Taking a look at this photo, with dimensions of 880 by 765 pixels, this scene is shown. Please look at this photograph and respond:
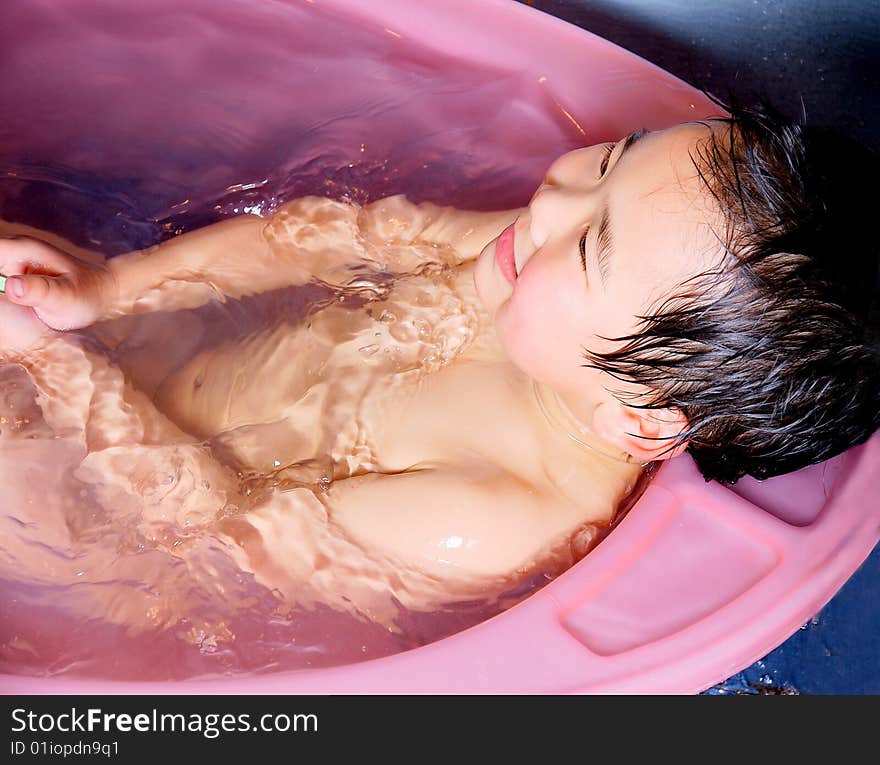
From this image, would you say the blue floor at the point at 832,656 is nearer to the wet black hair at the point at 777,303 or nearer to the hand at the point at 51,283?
the wet black hair at the point at 777,303

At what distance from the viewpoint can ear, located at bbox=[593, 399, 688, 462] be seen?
0.84 m

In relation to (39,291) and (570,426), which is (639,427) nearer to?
(570,426)

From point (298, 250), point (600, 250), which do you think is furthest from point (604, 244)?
point (298, 250)

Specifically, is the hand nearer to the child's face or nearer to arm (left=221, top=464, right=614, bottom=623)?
arm (left=221, top=464, right=614, bottom=623)

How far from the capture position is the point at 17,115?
3.88 ft

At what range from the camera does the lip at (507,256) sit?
907 millimetres

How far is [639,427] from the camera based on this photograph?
2.83 feet

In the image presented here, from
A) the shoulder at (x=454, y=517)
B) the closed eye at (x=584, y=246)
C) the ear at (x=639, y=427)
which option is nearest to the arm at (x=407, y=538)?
the shoulder at (x=454, y=517)

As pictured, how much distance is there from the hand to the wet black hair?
58 cm

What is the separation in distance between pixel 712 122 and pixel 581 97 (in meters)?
0.37

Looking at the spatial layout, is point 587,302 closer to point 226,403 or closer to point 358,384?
point 358,384

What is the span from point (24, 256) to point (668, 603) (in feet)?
2.49

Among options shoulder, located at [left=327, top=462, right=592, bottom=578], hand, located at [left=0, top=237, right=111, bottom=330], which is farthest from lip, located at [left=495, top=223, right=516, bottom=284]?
hand, located at [left=0, top=237, right=111, bottom=330]

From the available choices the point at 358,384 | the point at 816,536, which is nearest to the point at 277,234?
the point at 358,384
